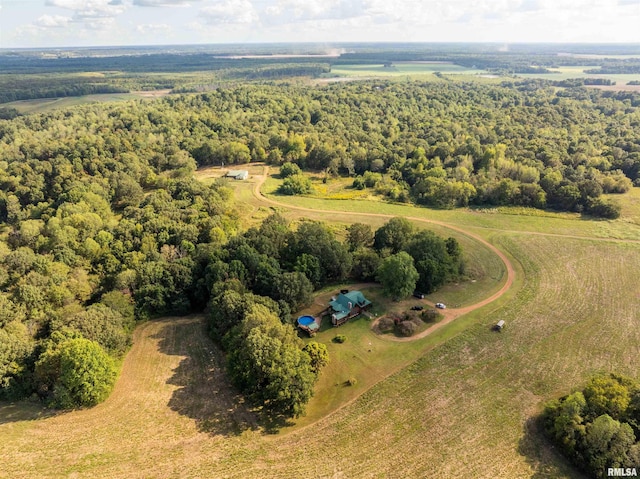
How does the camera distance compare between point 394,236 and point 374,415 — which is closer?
point 374,415

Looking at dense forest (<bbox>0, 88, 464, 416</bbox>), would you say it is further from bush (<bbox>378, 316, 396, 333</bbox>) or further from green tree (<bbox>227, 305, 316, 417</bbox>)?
bush (<bbox>378, 316, 396, 333</bbox>)

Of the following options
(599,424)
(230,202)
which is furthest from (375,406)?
(230,202)

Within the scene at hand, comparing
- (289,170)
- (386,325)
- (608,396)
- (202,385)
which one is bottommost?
(202,385)

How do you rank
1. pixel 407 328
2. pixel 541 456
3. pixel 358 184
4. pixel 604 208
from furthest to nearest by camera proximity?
pixel 358 184 < pixel 604 208 < pixel 407 328 < pixel 541 456

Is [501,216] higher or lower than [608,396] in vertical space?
lower

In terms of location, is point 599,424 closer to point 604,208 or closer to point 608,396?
point 608,396

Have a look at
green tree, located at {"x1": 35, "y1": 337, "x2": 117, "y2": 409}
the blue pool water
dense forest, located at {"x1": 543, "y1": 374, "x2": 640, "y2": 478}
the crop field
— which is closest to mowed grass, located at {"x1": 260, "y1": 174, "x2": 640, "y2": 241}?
the crop field

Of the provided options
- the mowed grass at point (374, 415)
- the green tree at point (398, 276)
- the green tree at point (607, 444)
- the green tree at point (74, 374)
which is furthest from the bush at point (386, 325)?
the green tree at point (74, 374)

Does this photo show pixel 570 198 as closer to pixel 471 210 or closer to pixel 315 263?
pixel 471 210
